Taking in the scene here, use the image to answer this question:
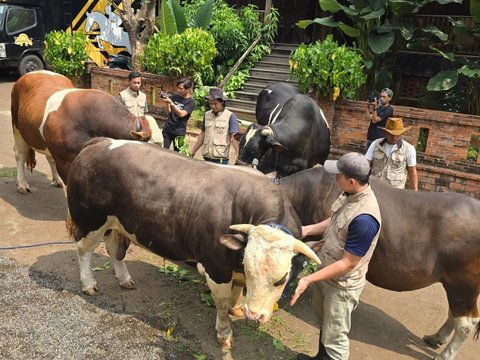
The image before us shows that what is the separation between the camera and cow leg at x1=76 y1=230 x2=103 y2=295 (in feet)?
14.4

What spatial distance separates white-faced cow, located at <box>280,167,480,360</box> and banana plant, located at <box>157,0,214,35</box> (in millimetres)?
10658

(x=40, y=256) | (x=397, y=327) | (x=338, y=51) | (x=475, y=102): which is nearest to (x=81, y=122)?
(x=40, y=256)

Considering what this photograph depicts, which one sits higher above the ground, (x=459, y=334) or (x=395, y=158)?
(x=395, y=158)

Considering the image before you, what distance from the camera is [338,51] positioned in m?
9.46

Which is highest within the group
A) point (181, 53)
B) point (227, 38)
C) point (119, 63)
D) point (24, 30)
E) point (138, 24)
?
point (138, 24)

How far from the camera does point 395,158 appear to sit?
5.29 m

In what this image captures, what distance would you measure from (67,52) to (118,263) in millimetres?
11409

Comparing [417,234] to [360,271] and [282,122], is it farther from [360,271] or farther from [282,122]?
[282,122]

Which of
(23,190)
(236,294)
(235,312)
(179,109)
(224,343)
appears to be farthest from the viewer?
(23,190)

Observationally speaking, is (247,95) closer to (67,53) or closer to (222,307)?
(67,53)

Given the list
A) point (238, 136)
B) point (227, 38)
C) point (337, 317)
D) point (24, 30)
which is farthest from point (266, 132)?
point (24, 30)

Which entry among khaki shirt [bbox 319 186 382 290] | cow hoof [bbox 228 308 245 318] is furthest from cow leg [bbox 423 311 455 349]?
cow hoof [bbox 228 308 245 318]

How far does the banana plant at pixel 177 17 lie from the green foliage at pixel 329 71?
5.00 meters

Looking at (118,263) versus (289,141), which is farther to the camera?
(289,141)
